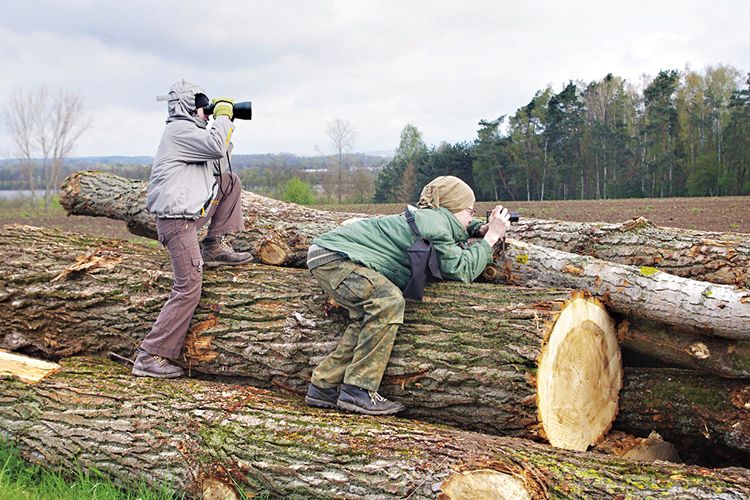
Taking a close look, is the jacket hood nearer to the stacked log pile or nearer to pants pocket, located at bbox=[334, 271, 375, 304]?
the stacked log pile

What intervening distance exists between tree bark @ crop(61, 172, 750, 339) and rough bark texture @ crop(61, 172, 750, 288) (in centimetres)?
2

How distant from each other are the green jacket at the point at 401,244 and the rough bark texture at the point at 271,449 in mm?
925

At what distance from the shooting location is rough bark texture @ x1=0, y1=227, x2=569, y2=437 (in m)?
3.53

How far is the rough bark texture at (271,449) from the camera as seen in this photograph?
290cm

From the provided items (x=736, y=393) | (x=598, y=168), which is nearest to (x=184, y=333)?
(x=736, y=393)

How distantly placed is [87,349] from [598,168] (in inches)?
1795

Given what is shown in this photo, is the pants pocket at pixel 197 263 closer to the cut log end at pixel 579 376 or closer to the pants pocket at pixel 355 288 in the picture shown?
the pants pocket at pixel 355 288

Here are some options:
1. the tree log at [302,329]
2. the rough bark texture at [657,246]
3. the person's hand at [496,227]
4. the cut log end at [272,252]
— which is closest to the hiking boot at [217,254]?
the tree log at [302,329]

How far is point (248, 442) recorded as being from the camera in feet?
10.8

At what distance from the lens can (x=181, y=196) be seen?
4.04m

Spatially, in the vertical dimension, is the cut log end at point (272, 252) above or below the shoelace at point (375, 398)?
above

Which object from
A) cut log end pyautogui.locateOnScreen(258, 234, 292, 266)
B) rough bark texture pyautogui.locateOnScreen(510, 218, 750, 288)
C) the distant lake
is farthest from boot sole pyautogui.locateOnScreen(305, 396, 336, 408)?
the distant lake

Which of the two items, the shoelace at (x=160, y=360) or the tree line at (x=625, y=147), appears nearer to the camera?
the shoelace at (x=160, y=360)

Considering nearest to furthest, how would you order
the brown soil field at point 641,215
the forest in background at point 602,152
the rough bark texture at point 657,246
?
1. the rough bark texture at point 657,246
2. the brown soil field at point 641,215
3. the forest in background at point 602,152
